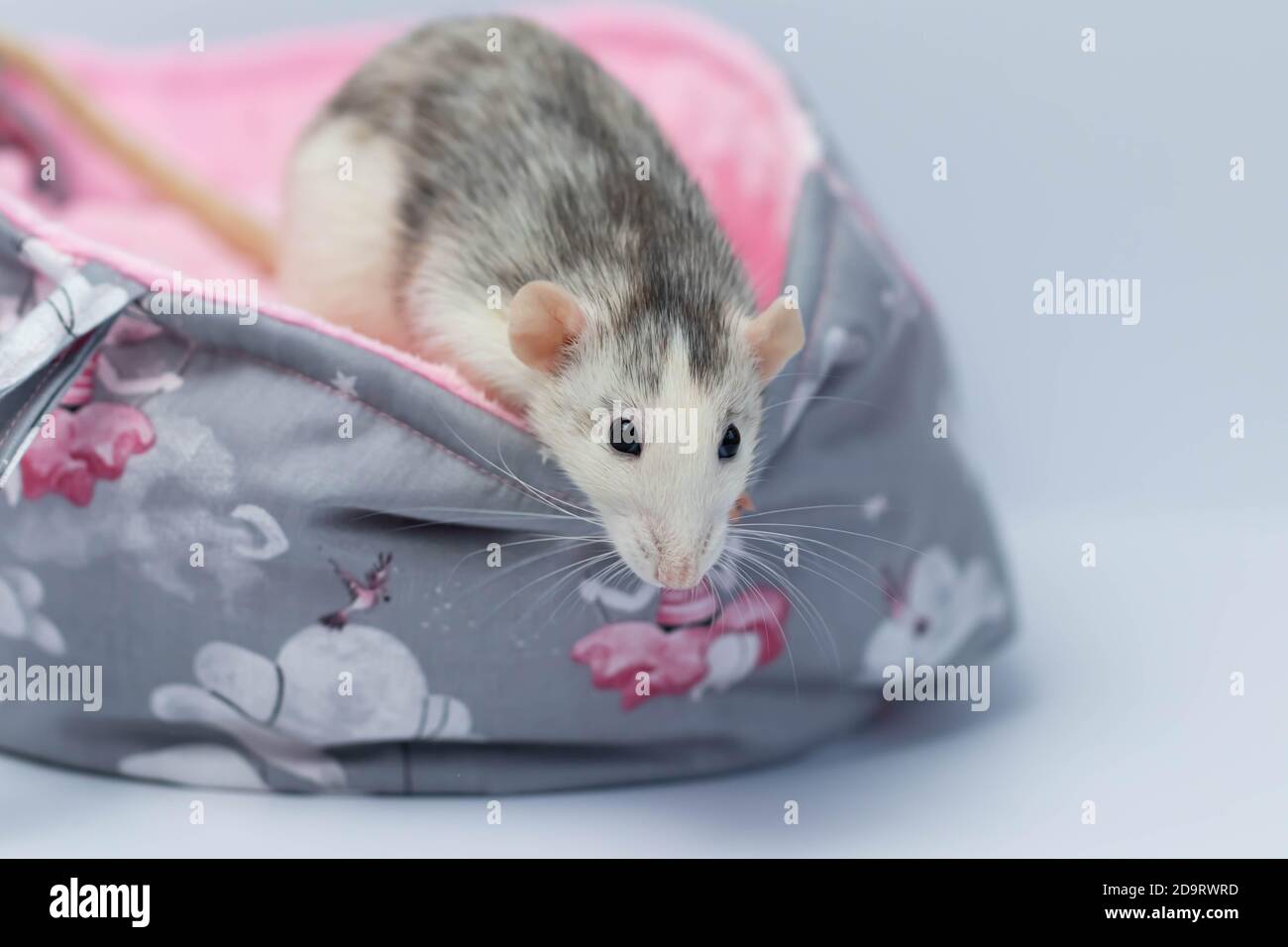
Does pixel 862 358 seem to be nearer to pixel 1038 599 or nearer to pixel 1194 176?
pixel 1038 599

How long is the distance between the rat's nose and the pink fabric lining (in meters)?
0.53

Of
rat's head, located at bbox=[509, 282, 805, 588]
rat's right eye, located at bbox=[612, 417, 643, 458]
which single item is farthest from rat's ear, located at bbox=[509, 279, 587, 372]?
A: rat's right eye, located at bbox=[612, 417, 643, 458]

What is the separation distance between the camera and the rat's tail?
2123 millimetres

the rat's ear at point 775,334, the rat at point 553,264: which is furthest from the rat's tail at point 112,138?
the rat's ear at point 775,334

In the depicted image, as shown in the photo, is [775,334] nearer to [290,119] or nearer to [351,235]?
[351,235]

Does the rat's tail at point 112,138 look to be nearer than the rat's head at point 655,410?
No

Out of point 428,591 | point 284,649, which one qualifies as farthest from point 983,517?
point 284,649

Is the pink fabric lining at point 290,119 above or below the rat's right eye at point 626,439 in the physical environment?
above

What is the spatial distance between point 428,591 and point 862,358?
541mm

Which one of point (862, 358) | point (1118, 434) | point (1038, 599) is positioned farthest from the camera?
point (1118, 434)

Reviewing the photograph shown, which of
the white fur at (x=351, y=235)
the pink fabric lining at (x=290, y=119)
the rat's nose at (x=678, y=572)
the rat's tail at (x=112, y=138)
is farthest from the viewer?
the rat's tail at (x=112, y=138)

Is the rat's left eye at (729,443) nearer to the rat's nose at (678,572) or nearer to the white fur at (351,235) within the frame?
the rat's nose at (678,572)

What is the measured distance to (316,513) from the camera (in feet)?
4.48

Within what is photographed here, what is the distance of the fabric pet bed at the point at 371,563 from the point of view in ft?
4.50
